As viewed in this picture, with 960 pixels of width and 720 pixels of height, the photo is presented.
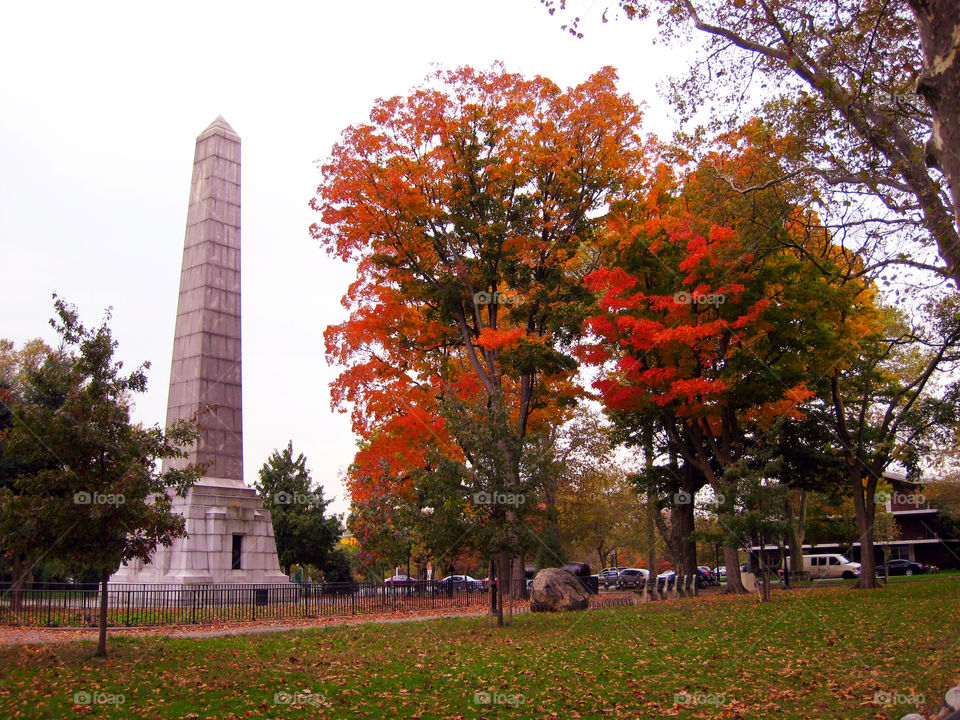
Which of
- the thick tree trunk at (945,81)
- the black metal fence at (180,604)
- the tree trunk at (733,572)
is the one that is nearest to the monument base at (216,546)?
the black metal fence at (180,604)

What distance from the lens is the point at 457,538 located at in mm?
18438

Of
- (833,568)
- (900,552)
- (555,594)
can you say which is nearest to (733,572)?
(555,594)

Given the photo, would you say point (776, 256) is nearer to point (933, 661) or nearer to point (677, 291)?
point (677, 291)

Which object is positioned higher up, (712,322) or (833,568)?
(712,322)

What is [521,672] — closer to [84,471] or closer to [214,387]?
[84,471]

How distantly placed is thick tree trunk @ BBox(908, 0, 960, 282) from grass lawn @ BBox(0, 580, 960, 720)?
6253 mm

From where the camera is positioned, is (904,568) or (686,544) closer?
(686,544)

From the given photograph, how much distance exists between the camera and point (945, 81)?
9.46 m

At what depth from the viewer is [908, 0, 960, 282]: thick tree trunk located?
30.7 ft

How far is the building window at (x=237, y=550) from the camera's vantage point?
86.7 ft

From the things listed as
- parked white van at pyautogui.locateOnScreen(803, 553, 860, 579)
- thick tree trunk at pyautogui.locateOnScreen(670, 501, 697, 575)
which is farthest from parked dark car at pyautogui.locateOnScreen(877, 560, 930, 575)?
thick tree trunk at pyautogui.locateOnScreen(670, 501, 697, 575)

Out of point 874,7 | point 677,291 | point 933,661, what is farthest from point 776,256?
point 933,661

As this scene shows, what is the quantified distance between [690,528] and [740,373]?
25.8 feet

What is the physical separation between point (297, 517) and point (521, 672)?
98.0ft
